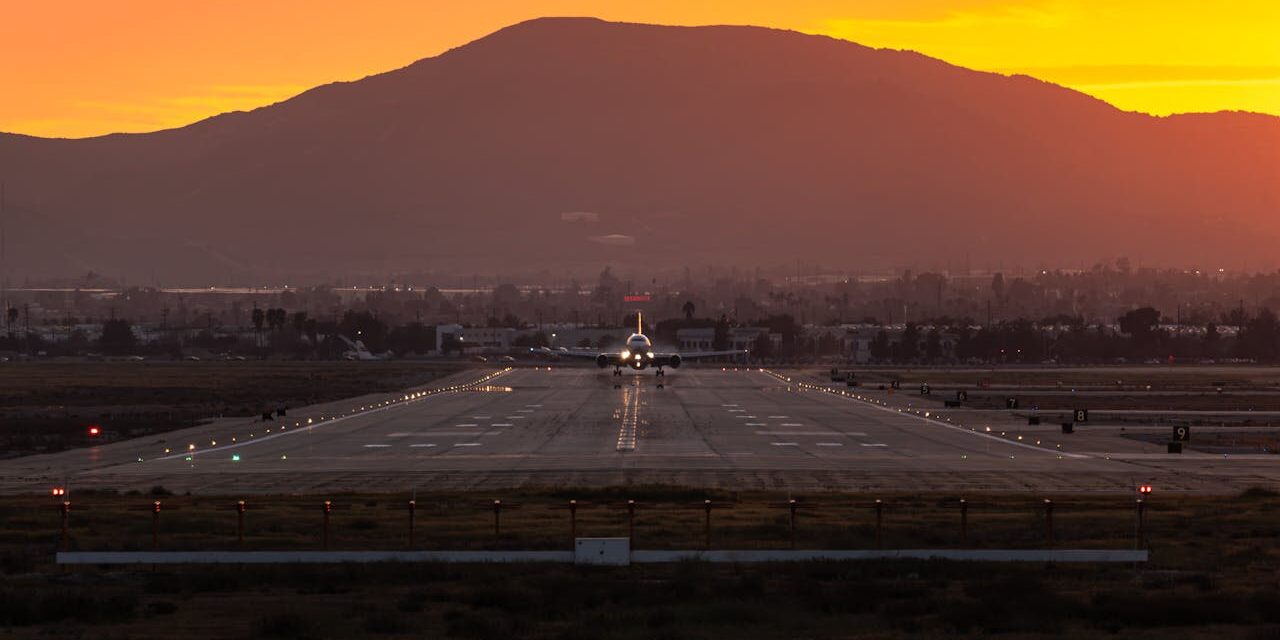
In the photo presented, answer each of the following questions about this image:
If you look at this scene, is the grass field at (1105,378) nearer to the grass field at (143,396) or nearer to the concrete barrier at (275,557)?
the grass field at (143,396)

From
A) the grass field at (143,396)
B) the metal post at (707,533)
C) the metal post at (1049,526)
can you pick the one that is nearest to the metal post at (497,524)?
the metal post at (707,533)

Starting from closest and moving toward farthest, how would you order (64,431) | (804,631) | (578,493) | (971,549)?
(804,631)
(971,549)
(578,493)
(64,431)

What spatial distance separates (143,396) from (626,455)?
71264mm

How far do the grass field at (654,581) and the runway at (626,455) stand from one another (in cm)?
874

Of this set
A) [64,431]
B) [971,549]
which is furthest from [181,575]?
[64,431]

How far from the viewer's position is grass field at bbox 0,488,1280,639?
113 feet

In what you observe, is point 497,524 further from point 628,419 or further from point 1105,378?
point 1105,378

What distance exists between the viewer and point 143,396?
136m

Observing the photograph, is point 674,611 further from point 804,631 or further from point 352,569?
point 352,569

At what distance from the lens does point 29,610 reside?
35.1m

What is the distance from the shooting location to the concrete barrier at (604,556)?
41.1 meters

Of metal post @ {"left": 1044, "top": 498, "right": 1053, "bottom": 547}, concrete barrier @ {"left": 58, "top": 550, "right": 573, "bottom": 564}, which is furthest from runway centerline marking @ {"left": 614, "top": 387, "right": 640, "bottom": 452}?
concrete barrier @ {"left": 58, "top": 550, "right": 573, "bottom": 564}

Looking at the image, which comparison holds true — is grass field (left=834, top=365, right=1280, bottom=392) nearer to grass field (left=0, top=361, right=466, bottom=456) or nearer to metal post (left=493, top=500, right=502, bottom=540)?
grass field (left=0, top=361, right=466, bottom=456)

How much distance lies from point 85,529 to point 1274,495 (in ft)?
111
